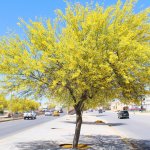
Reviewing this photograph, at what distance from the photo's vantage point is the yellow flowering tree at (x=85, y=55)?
14195mm

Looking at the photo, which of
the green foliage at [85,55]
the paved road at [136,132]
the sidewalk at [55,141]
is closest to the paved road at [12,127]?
the sidewalk at [55,141]

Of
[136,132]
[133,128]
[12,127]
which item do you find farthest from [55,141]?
[12,127]

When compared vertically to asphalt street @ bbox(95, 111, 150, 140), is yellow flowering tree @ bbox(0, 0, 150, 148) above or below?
above

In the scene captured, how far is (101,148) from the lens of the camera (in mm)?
17453

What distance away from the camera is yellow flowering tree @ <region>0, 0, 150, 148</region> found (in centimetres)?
1420

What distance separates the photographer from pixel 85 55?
1426cm

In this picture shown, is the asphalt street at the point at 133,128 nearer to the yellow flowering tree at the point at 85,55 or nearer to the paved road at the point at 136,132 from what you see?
the paved road at the point at 136,132

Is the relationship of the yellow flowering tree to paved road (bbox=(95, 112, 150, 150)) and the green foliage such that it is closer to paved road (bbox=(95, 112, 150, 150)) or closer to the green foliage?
the green foliage

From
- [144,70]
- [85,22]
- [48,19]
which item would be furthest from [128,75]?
[48,19]

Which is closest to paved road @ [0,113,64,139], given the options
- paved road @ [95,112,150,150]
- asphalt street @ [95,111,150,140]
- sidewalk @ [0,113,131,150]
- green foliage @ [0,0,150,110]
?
sidewalk @ [0,113,131,150]

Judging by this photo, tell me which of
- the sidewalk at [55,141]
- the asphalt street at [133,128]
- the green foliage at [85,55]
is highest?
the green foliage at [85,55]

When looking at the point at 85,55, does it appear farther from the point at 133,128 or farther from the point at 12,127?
the point at 12,127

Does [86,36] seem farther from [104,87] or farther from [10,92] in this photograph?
[10,92]

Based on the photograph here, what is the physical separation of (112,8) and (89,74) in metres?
3.09
